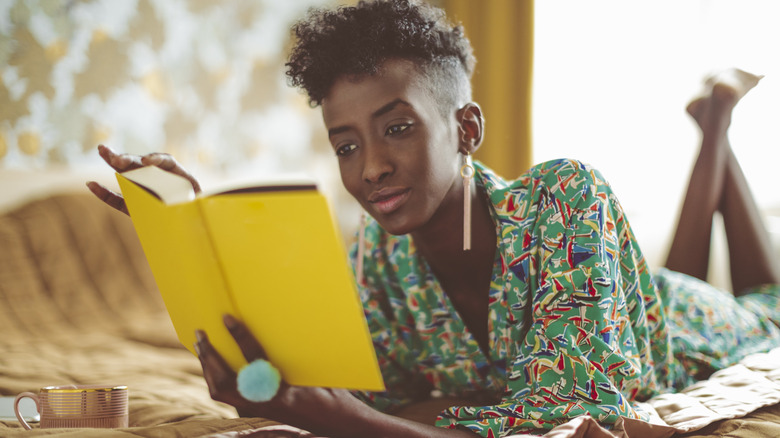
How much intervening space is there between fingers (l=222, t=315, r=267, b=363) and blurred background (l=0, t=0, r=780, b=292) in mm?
1742

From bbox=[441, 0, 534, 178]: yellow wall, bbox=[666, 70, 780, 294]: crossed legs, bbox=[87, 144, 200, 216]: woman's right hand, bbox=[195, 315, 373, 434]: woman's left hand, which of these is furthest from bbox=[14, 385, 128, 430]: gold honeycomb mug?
bbox=[441, 0, 534, 178]: yellow wall

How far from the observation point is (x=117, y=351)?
5.36 ft

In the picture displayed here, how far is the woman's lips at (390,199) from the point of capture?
0.87m

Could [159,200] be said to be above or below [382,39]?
below

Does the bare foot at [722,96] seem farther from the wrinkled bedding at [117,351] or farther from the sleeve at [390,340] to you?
the sleeve at [390,340]

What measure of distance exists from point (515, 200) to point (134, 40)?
1.87m

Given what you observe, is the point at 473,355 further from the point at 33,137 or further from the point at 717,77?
the point at 33,137

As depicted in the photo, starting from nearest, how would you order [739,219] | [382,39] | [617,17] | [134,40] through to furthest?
[382,39]
[739,219]
[134,40]
[617,17]

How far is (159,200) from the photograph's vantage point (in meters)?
0.61

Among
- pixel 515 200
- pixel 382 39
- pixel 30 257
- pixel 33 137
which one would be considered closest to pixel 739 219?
pixel 515 200

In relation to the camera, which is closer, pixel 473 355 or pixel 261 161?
pixel 473 355

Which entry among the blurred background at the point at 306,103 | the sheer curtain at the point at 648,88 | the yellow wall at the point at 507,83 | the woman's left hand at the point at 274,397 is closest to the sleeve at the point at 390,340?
the woman's left hand at the point at 274,397

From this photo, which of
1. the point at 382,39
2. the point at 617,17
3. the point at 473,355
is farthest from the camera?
the point at 617,17

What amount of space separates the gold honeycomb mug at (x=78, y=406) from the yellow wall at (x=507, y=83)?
229cm
